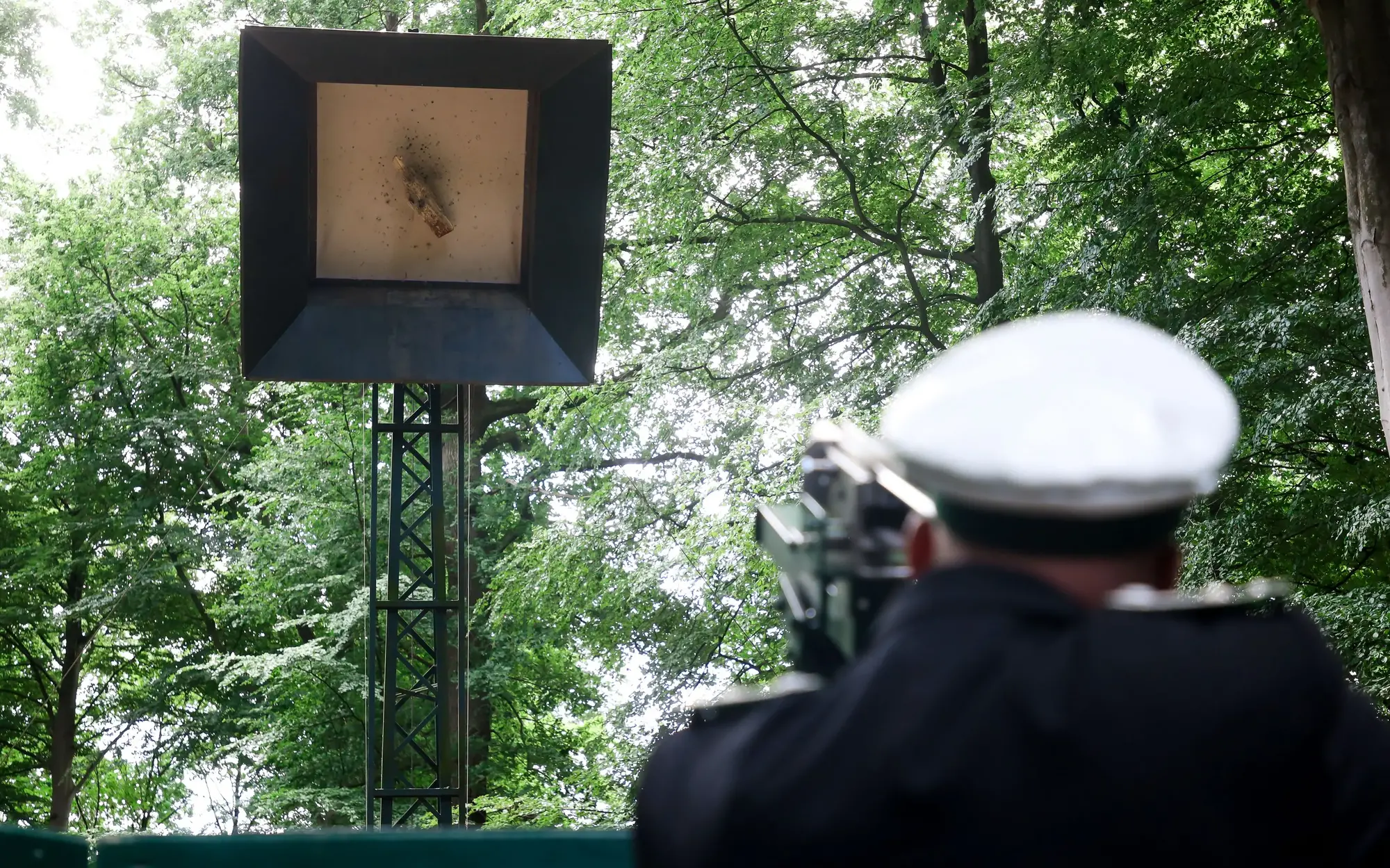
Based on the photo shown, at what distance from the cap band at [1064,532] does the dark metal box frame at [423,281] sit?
547 centimetres

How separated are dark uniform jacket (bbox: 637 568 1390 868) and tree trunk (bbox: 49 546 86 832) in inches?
615

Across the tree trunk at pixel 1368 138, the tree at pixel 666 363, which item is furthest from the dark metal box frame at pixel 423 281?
the tree trunk at pixel 1368 138

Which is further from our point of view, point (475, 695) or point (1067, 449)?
point (475, 695)

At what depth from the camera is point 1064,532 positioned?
0.82 m

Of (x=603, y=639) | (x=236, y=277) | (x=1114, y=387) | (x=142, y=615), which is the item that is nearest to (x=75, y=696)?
(x=142, y=615)

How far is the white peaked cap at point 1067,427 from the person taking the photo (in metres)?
0.80

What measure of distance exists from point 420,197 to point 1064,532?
5.88 metres

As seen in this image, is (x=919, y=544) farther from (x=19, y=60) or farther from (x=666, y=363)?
(x=19, y=60)

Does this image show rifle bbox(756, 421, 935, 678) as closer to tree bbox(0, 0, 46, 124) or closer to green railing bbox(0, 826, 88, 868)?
green railing bbox(0, 826, 88, 868)

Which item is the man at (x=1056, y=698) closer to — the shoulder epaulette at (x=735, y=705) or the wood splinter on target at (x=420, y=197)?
the shoulder epaulette at (x=735, y=705)

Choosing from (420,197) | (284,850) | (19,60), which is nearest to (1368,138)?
(420,197)

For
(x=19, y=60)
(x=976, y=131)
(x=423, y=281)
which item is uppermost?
(x=19, y=60)

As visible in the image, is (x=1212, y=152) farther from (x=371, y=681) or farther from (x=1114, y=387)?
(x=1114, y=387)

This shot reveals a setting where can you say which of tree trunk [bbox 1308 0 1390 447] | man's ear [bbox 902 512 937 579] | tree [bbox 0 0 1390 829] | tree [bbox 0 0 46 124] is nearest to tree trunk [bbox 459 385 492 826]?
tree [bbox 0 0 1390 829]
